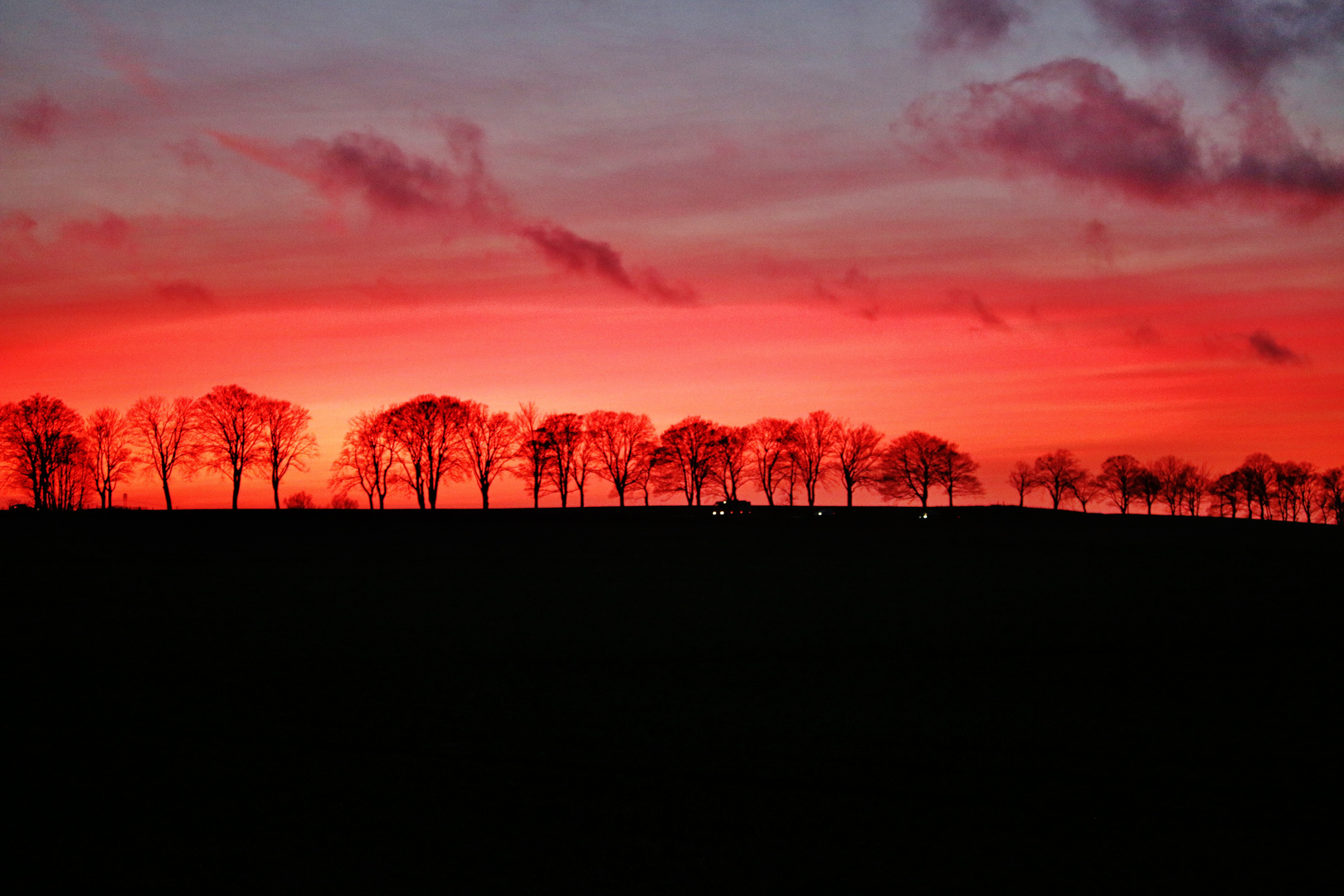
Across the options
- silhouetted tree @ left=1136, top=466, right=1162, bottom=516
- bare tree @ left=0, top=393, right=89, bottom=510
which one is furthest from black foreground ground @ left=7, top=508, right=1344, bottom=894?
silhouetted tree @ left=1136, top=466, right=1162, bottom=516

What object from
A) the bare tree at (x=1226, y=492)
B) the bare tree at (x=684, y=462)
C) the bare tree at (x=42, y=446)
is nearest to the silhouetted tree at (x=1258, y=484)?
the bare tree at (x=1226, y=492)

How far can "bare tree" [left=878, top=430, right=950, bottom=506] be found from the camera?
429 ft

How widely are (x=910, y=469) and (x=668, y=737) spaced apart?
121 metres

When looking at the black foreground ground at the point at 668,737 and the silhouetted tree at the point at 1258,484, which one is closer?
the black foreground ground at the point at 668,737

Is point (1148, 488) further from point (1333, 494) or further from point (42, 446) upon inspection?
point (42, 446)

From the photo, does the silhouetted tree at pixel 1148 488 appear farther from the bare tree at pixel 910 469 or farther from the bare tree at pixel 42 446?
the bare tree at pixel 42 446

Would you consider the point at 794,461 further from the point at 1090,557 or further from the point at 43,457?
the point at 43,457

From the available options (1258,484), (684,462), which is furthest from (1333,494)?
(684,462)

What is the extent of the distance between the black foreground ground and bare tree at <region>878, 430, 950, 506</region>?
9300 cm

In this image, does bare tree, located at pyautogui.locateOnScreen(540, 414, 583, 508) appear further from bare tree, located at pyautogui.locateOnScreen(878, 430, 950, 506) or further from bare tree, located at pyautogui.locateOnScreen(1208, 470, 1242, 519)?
bare tree, located at pyautogui.locateOnScreen(1208, 470, 1242, 519)

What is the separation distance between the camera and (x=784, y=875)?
934 centimetres

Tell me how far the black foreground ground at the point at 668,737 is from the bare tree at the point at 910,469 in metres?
93.0

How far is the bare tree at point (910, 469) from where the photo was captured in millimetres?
130625

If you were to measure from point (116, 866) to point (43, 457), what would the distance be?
106134 mm
